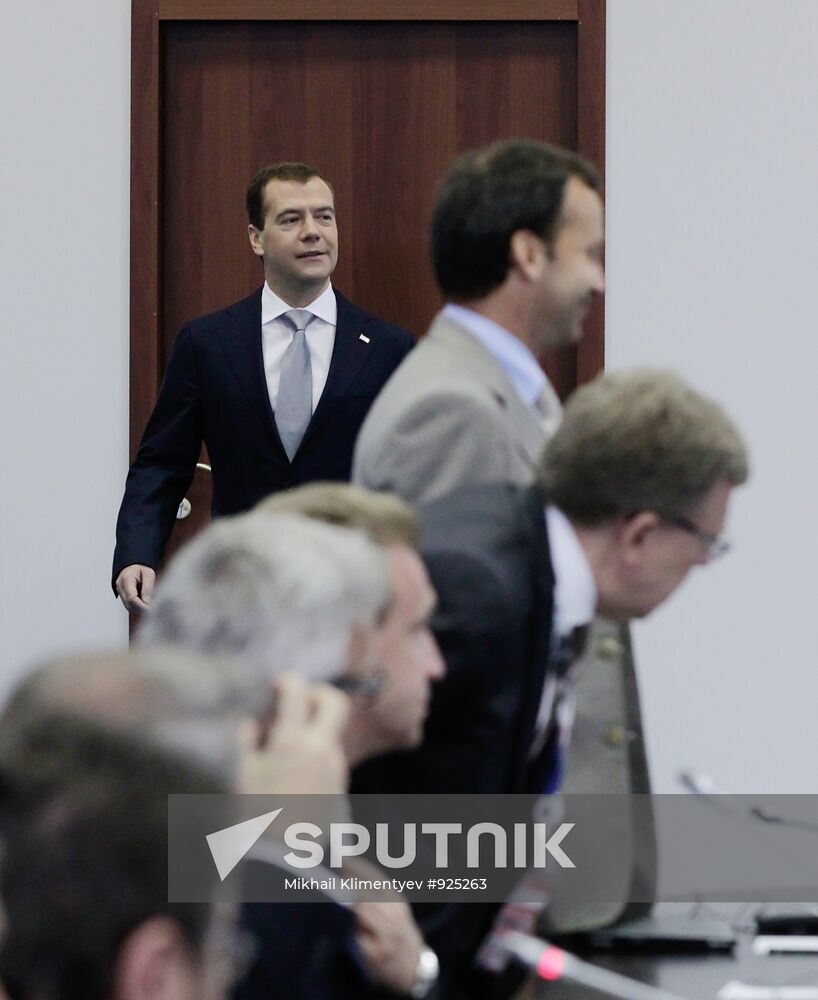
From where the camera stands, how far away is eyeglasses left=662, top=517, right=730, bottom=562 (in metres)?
1.79

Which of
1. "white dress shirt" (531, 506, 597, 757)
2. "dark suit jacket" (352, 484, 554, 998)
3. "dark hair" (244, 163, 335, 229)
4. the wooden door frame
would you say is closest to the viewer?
"dark suit jacket" (352, 484, 554, 998)

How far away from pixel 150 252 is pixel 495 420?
7.77 feet

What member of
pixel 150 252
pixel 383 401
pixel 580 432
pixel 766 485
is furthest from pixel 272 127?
pixel 580 432

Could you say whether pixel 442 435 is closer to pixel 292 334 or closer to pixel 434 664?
pixel 434 664

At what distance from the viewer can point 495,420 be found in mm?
2018

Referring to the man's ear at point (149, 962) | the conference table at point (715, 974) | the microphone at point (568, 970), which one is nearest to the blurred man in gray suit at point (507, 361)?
the conference table at point (715, 974)

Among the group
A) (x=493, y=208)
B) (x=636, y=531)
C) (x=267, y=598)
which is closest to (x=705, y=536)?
(x=636, y=531)

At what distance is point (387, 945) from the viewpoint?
148cm

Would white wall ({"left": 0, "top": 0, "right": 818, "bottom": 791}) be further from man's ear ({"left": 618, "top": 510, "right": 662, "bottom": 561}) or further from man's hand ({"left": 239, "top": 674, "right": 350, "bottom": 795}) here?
man's hand ({"left": 239, "top": 674, "right": 350, "bottom": 795})

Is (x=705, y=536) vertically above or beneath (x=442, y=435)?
beneath

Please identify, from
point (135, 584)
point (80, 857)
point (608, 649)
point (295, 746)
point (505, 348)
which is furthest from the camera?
point (135, 584)

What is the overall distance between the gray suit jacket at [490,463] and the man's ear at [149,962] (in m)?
1.11

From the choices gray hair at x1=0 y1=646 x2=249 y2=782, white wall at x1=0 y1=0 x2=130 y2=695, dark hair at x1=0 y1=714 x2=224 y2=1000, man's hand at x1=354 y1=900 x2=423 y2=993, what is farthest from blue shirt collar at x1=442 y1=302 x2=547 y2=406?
white wall at x1=0 y1=0 x2=130 y2=695

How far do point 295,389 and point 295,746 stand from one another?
249 cm
